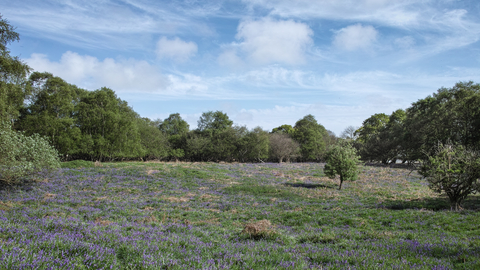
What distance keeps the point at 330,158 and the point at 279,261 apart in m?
23.4

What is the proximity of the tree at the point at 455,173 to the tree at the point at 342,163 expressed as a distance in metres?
9.07

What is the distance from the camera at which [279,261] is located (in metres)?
5.68

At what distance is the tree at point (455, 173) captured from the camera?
15578 mm

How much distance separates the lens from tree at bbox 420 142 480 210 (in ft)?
51.1

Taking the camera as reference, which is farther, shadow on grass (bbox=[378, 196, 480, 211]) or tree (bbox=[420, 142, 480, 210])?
shadow on grass (bbox=[378, 196, 480, 211])

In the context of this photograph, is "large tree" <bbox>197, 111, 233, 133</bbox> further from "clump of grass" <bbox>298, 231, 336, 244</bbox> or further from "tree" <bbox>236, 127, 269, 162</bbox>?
"clump of grass" <bbox>298, 231, 336, 244</bbox>

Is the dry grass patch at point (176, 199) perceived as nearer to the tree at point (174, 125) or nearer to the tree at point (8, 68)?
the tree at point (8, 68)

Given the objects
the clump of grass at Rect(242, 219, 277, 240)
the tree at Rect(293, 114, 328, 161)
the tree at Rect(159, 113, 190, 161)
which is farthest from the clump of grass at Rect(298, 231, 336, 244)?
the tree at Rect(293, 114, 328, 161)

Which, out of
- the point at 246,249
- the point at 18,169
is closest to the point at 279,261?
the point at 246,249

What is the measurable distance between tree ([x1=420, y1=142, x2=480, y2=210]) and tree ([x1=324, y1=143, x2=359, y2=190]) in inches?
357

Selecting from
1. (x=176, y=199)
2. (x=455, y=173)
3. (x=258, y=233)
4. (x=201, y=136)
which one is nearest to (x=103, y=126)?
(x=201, y=136)

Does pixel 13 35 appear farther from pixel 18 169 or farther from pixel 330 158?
pixel 330 158

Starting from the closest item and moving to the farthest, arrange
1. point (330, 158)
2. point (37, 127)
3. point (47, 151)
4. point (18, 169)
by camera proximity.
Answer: point (18, 169) → point (47, 151) → point (330, 158) → point (37, 127)

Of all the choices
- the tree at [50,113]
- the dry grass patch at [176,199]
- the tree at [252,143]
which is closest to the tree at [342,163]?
the dry grass patch at [176,199]
